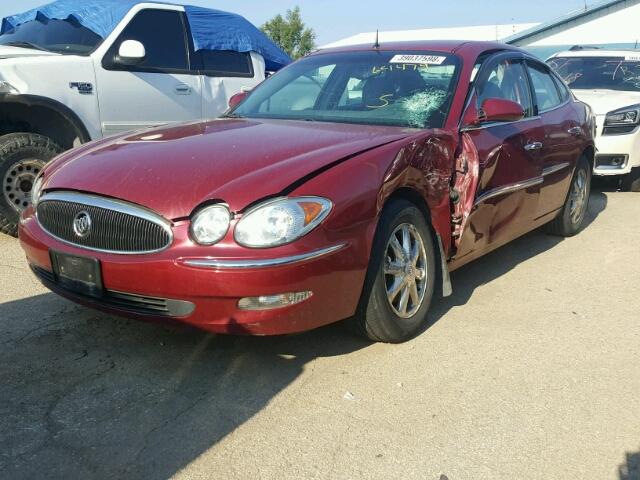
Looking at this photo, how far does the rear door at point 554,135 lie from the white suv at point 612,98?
8.12 ft

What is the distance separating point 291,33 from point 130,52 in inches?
1557

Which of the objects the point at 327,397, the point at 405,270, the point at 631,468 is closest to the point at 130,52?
the point at 405,270

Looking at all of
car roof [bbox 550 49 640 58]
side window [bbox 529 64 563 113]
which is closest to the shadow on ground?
side window [bbox 529 64 563 113]

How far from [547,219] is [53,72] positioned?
420 centimetres

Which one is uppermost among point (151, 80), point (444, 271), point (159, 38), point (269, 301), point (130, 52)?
point (159, 38)

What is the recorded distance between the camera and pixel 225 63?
7102mm

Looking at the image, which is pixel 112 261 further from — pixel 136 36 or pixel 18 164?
pixel 136 36

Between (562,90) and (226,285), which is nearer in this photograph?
(226,285)

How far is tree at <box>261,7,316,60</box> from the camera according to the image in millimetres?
43719

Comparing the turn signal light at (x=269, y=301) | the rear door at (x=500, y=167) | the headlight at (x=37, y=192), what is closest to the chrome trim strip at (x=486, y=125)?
the rear door at (x=500, y=167)

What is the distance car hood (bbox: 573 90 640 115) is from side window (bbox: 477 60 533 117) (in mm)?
3429

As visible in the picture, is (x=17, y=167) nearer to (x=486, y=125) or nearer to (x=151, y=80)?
(x=151, y=80)

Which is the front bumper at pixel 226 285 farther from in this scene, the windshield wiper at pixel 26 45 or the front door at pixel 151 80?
the windshield wiper at pixel 26 45

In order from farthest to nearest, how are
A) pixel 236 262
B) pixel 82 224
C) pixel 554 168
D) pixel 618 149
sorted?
pixel 618 149 → pixel 554 168 → pixel 82 224 → pixel 236 262
